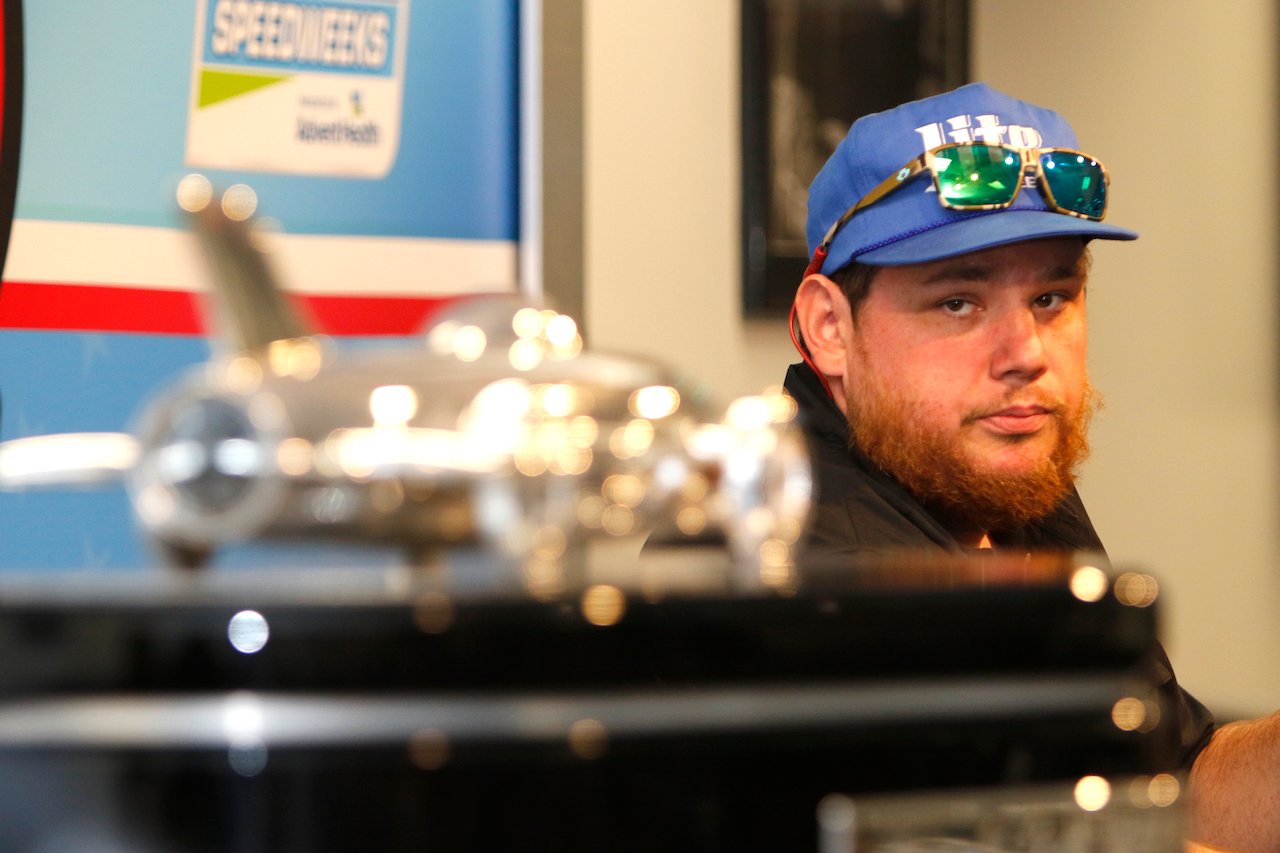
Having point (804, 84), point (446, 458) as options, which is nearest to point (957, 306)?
point (804, 84)

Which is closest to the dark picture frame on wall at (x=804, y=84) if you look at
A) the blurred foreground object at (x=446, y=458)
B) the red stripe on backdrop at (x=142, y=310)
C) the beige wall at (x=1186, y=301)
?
the beige wall at (x=1186, y=301)

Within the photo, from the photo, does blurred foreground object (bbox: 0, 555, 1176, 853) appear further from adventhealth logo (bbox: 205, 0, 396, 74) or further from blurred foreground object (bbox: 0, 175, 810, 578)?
adventhealth logo (bbox: 205, 0, 396, 74)

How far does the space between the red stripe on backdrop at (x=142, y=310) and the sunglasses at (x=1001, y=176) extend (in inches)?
22.8

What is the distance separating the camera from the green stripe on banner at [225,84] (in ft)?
5.37

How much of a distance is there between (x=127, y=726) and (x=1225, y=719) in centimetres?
223

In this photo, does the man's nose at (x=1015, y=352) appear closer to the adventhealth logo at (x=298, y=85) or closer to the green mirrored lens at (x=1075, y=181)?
the green mirrored lens at (x=1075, y=181)

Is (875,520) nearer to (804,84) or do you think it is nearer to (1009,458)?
(1009,458)

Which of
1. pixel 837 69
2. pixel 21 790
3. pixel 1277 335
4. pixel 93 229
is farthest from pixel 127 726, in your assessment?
pixel 1277 335

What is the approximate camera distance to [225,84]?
65.0 inches

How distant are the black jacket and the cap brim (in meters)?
0.16

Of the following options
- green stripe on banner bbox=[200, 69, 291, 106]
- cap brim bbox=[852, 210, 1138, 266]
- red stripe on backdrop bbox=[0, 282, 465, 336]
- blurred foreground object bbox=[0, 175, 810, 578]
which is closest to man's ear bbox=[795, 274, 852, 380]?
cap brim bbox=[852, 210, 1138, 266]

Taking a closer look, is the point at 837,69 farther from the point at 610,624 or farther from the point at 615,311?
the point at 610,624

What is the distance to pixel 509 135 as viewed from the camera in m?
1.82

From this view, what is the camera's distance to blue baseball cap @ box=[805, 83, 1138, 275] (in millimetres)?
1242
